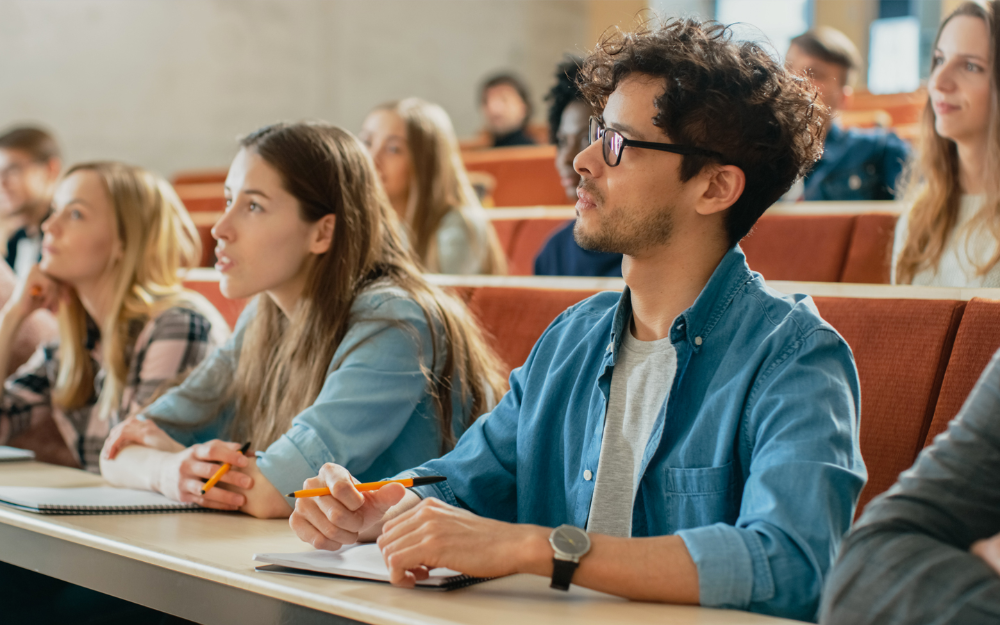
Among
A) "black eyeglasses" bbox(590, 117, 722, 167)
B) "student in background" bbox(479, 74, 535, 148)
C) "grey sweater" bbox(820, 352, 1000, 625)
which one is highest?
"student in background" bbox(479, 74, 535, 148)

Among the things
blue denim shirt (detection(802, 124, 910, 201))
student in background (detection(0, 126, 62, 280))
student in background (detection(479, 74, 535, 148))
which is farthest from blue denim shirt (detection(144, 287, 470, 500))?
student in background (detection(479, 74, 535, 148))

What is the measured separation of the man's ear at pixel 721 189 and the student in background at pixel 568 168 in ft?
4.33

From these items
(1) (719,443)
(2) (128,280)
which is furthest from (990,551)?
(2) (128,280)

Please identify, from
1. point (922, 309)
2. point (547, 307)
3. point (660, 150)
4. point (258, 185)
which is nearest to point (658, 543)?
point (660, 150)

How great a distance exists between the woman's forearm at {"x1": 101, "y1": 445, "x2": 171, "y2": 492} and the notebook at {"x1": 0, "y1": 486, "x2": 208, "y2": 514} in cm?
2

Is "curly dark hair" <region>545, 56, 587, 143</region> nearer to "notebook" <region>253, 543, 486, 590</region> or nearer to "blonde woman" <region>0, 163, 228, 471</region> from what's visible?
"blonde woman" <region>0, 163, 228, 471</region>

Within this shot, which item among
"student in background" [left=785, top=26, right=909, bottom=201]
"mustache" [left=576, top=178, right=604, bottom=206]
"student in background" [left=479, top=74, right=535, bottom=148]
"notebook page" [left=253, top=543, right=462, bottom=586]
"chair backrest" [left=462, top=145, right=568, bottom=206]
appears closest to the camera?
"notebook page" [left=253, top=543, right=462, bottom=586]

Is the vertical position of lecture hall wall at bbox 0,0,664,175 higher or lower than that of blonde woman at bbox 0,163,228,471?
higher

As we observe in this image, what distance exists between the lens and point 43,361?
227 centimetres

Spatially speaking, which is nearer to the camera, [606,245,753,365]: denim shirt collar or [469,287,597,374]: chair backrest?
[606,245,753,365]: denim shirt collar

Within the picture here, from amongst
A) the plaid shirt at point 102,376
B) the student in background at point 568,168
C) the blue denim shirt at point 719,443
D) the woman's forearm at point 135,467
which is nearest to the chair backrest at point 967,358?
the blue denim shirt at point 719,443

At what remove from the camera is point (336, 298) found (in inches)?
64.2

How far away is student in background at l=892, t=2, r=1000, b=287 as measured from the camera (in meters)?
2.02

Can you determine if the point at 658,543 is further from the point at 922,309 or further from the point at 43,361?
the point at 43,361
